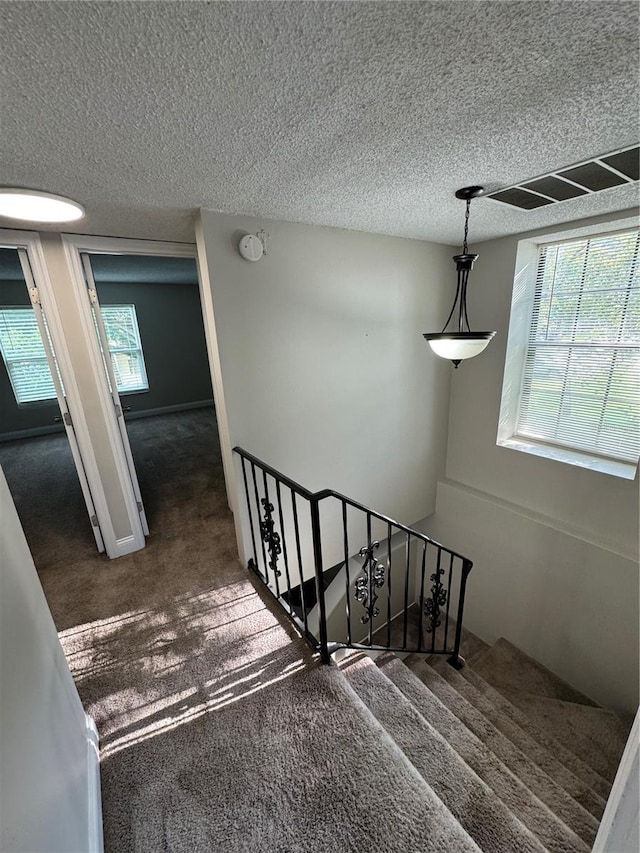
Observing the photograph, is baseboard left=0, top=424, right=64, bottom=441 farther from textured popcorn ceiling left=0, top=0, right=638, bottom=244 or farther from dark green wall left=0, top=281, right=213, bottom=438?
textured popcorn ceiling left=0, top=0, right=638, bottom=244

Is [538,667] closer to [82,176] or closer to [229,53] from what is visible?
[229,53]

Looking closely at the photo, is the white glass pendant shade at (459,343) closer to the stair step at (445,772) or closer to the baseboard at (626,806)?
the baseboard at (626,806)

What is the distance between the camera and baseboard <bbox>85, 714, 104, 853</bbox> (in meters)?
1.01

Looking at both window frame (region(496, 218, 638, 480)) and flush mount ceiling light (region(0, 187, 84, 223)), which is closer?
flush mount ceiling light (region(0, 187, 84, 223))

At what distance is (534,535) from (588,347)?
5.35 ft

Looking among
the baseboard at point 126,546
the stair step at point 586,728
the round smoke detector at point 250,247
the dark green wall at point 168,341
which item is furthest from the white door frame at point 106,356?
the dark green wall at point 168,341

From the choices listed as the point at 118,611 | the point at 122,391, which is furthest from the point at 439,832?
the point at 122,391

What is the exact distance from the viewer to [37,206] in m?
1.52

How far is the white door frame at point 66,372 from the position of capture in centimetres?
198

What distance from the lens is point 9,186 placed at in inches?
52.8

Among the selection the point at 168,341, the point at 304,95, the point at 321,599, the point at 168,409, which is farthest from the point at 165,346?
the point at 304,95

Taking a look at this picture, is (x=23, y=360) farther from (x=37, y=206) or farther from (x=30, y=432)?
(x=37, y=206)

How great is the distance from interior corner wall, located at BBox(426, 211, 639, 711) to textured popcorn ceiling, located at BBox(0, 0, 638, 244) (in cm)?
168

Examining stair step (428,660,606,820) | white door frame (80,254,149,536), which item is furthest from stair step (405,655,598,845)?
white door frame (80,254,149,536)
